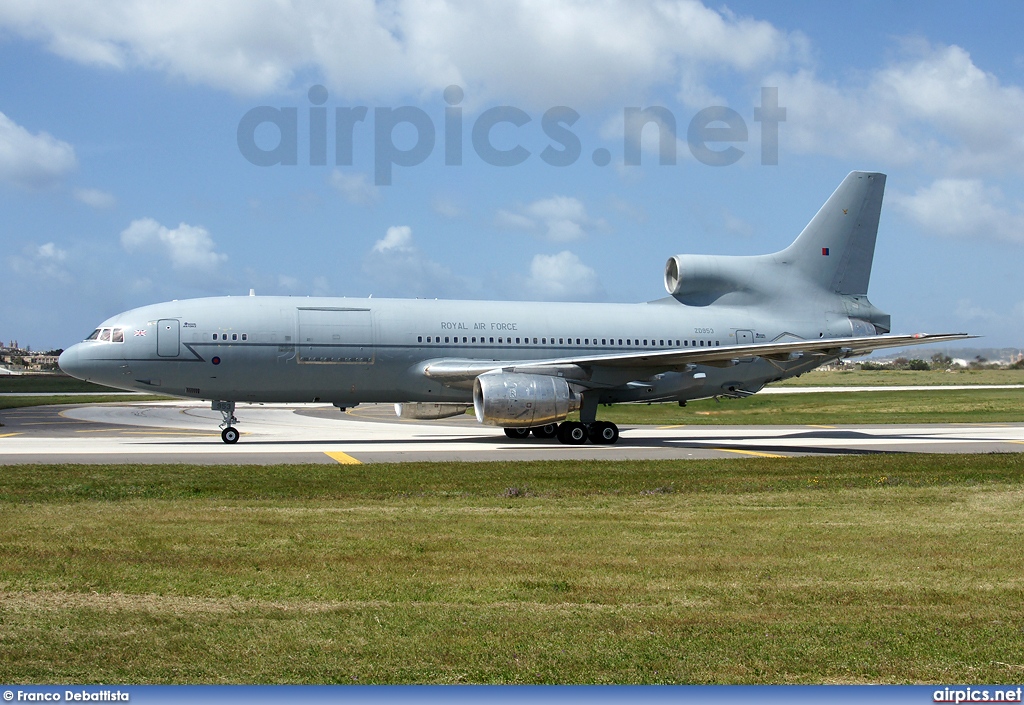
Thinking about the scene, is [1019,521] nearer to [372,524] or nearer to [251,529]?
[372,524]

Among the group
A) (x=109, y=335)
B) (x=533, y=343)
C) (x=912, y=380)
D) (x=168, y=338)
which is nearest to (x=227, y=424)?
(x=168, y=338)

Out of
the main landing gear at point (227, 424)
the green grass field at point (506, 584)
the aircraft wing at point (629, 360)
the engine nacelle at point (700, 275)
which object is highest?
the engine nacelle at point (700, 275)

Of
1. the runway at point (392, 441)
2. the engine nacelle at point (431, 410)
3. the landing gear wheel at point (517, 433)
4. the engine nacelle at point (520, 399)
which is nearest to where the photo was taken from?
the runway at point (392, 441)

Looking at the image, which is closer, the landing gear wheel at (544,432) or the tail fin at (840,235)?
the landing gear wheel at (544,432)

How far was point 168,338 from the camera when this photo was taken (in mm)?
→ 25375

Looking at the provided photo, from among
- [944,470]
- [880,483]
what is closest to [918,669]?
[880,483]

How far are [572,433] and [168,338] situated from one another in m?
11.0

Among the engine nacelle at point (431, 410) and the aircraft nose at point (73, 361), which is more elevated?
the aircraft nose at point (73, 361)

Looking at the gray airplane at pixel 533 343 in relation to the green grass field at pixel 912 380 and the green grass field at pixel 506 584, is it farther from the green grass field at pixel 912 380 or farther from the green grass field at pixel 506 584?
the green grass field at pixel 912 380

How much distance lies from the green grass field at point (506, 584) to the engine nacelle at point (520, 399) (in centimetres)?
970

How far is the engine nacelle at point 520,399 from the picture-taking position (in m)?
24.9

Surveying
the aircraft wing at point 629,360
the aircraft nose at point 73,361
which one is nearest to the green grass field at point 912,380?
the aircraft wing at point 629,360

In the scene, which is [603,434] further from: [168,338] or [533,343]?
[168,338]

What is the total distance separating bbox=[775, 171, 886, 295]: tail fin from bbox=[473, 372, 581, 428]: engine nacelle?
10945mm
